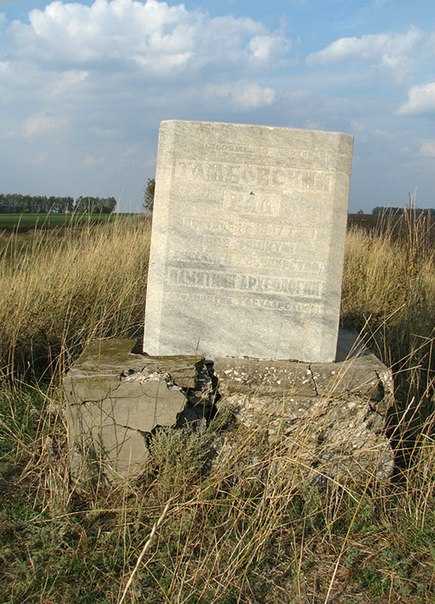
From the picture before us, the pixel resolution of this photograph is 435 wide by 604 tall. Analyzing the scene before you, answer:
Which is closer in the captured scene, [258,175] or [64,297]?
[258,175]

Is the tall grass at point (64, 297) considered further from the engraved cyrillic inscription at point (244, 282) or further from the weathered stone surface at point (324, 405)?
the weathered stone surface at point (324, 405)

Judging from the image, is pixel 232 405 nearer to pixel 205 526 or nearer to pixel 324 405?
pixel 324 405

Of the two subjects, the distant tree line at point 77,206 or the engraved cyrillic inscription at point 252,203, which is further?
the distant tree line at point 77,206

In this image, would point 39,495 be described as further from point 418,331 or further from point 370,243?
point 370,243

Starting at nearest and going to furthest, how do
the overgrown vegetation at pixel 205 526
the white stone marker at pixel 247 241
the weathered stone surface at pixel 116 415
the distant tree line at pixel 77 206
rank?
the overgrown vegetation at pixel 205 526
the weathered stone surface at pixel 116 415
the white stone marker at pixel 247 241
the distant tree line at pixel 77 206

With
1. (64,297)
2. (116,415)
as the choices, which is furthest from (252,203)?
(64,297)

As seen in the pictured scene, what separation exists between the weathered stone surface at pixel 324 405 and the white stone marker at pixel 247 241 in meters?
0.18

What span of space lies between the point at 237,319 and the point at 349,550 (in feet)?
3.88

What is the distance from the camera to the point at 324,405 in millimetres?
2619

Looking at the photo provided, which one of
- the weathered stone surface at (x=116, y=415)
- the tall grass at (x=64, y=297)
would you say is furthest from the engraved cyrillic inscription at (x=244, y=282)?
the tall grass at (x=64, y=297)

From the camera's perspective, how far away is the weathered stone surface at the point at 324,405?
2.62 metres

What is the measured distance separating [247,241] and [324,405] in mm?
870

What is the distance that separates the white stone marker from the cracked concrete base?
0.49 feet

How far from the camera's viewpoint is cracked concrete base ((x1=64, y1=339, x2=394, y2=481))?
253 centimetres
